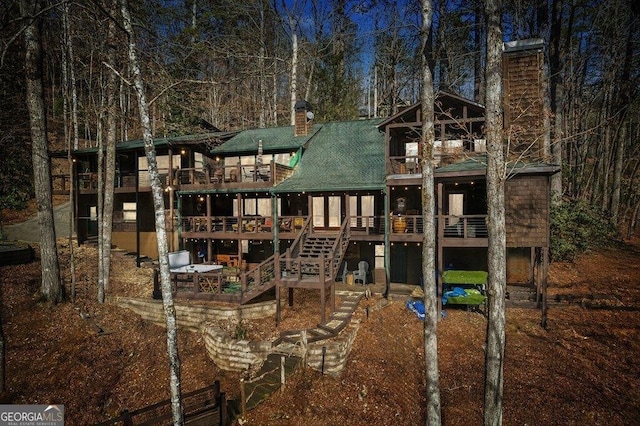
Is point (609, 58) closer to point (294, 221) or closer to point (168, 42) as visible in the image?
point (294, 221)

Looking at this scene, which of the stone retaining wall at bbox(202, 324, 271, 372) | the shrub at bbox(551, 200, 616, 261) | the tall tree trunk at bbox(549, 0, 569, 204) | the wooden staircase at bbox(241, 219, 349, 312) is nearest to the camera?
the stone retaining wall at bbox(202, 324, 271, 372)

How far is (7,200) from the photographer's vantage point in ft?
81.3

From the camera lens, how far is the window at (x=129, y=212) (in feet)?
77.8

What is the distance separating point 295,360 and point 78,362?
7508 millimetres

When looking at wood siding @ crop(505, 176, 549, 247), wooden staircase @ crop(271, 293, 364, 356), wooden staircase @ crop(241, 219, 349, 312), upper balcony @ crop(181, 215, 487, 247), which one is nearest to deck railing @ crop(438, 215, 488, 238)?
upper balcony @ crop(181, 215, 487, 247)

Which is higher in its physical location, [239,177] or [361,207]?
[239,177]

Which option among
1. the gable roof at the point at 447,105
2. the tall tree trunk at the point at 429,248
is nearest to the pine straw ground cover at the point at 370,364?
the tall tree trunk at the point at 429,248

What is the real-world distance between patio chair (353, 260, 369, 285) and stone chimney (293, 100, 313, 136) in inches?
374

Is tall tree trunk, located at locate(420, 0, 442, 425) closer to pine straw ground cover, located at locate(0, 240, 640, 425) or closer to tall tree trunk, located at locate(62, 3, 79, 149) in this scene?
pine straw ground cover, located at locate(0, 240, 640, 425)

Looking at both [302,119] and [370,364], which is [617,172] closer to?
[302,119]

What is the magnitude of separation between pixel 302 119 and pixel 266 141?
281cm

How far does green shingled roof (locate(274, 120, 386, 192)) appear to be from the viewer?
17.7 metres

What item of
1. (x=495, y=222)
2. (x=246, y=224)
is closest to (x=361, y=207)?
(x=246, y=224)

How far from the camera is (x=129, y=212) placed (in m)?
23.8
